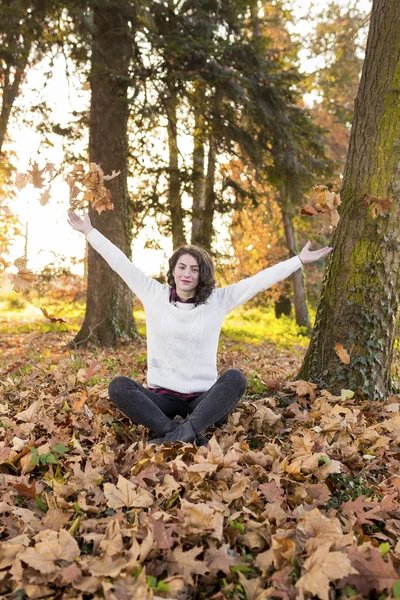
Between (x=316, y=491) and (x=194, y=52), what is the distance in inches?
265

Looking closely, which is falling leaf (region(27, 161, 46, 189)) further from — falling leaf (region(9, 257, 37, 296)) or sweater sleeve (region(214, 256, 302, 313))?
sweater sleeve (region(214, 256, 302, 313))

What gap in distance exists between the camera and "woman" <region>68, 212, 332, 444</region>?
3479 mm

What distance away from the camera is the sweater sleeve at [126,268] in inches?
150

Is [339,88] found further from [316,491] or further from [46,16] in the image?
[316,491]

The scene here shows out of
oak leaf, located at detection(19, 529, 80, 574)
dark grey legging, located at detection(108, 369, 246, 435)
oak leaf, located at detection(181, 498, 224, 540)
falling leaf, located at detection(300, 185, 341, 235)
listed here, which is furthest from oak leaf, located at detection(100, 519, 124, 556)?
falling leaf, located at detection(300, 185, 341, 235)

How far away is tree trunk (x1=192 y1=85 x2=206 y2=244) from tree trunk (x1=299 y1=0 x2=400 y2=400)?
4178 mm

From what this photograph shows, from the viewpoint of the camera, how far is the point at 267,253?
14820 mm

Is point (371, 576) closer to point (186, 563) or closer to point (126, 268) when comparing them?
point (186, 563)

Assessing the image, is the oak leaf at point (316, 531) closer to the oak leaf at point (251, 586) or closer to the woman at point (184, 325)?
the oak leaf at point (251, 586)

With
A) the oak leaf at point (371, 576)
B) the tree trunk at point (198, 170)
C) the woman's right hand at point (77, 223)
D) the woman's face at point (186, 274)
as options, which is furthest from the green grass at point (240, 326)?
the oak leaf at point (371, 576)

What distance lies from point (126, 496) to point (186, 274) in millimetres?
1701

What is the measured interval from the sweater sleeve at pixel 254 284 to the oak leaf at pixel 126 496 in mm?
1627

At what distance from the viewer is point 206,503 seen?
2.43m

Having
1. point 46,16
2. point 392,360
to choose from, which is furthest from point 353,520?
point 46,16
